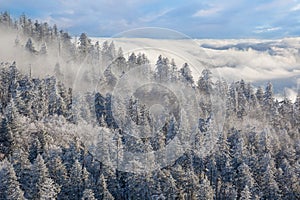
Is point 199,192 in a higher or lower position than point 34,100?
lower

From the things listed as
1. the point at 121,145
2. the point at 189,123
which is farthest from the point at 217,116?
the point at 121,145

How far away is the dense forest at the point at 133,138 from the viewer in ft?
253

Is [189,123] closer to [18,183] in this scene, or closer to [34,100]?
[34,100]

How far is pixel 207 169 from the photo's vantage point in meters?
91.4

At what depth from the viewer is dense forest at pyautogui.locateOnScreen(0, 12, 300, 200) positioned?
77.0m

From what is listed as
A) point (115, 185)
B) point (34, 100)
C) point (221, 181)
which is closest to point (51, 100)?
point (34, 100)

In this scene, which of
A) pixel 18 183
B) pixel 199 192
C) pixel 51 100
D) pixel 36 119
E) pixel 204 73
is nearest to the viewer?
pixel 18 183

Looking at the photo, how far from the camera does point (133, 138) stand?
90.9 metres

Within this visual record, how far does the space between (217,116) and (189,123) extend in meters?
16.9

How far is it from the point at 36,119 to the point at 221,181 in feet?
154

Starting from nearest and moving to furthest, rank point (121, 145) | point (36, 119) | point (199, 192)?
point (199, 192) → point (121, 145) → point (36, 119)

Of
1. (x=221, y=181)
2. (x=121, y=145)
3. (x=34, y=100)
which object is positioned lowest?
(x=221, y=181)

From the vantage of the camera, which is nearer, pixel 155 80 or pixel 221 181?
pixel 221 181

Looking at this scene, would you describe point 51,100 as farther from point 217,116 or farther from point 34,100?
point 217,116
